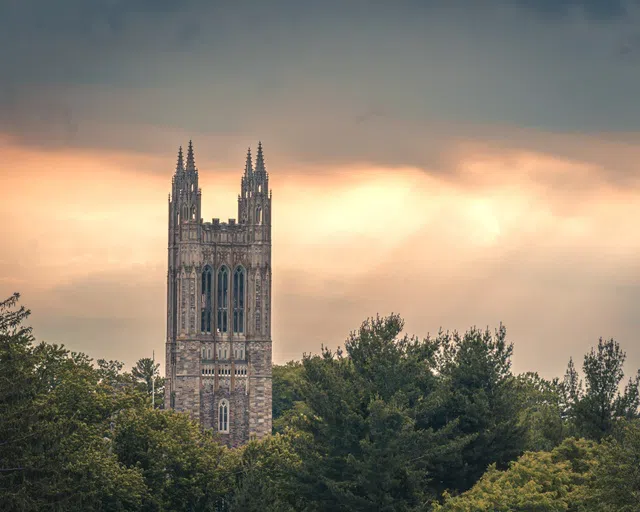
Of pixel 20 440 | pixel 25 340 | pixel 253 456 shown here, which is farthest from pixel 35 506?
pixel 253 456

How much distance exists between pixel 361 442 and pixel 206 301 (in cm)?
8003

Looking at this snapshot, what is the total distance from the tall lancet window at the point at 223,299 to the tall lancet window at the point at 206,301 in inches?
36.4

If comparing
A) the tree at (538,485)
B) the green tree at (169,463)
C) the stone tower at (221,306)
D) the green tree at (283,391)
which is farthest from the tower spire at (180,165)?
the tree at (538,485)

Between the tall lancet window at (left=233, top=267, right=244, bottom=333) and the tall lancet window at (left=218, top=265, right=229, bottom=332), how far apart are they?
2.24ft

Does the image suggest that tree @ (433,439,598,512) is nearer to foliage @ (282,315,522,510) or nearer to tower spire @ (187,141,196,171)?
foliage @ (282,315,522,510)

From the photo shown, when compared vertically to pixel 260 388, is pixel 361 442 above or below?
below

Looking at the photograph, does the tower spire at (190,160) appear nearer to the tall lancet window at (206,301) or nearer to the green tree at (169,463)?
the tall lancet window at (206,301)

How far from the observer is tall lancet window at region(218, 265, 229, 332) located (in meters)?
147

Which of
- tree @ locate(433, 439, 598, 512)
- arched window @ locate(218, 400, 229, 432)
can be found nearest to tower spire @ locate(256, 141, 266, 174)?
arched window @ locate(218, 400, 229, 432)

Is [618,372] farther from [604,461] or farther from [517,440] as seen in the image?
[604,461]

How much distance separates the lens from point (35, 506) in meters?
58.1

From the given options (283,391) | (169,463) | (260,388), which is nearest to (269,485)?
(169,463)

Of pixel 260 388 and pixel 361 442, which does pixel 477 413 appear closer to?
pixel 361 442

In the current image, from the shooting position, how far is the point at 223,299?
147000 millimetres
